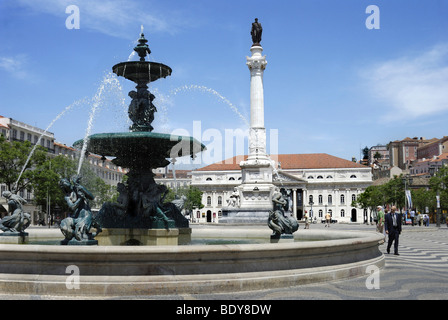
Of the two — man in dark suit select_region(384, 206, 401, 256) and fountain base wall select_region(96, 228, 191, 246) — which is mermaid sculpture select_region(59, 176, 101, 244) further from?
man in dark suit select_region(384, 206, 401, 256)

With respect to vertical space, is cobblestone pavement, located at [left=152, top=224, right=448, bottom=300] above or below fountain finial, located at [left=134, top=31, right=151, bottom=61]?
below

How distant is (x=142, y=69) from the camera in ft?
34.8

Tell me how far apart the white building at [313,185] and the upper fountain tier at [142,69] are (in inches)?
3423

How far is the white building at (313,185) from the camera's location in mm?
100062

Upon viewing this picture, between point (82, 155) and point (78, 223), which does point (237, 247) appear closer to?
point (78, 223)

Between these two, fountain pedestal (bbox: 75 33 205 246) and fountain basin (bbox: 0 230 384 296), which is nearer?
fountain basin (bbox: 0 230 384 296)

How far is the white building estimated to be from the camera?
100062 mm

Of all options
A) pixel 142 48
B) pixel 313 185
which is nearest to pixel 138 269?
pixel 142 48

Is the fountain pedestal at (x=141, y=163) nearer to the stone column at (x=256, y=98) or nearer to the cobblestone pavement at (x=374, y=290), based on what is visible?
the cobblestone pavement at (x=374, y=290)

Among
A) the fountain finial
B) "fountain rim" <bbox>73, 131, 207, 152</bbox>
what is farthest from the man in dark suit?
the fountain finial

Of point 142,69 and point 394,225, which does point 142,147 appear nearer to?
point 142,69

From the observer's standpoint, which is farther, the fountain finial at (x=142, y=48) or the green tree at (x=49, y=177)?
the green tree at (x=49, y=177)

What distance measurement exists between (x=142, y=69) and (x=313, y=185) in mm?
94405

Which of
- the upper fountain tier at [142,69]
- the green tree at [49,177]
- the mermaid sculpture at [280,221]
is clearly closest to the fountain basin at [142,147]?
the upper fountain tier at [142,69]
